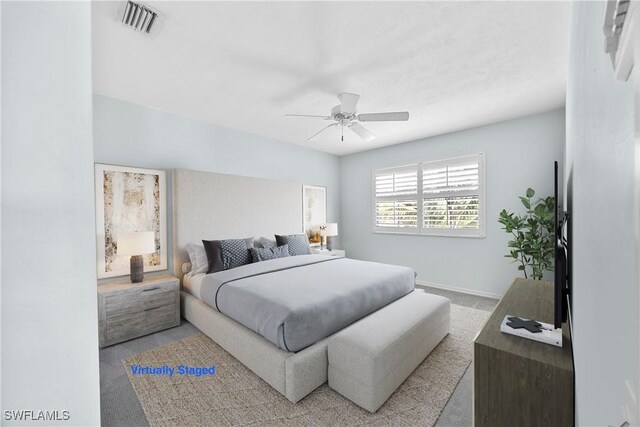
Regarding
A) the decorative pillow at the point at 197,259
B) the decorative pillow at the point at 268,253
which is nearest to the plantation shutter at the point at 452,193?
the decorative pillow at the point at 268,253

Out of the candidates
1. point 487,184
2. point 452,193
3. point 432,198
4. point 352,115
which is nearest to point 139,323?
point 352,115

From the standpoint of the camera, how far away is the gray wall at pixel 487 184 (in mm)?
3580

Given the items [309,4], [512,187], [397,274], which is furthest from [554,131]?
[309,4]

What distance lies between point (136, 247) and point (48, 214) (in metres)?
2.74

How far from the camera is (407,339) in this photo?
2.09 metres

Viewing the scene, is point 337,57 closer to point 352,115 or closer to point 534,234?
point 352,115

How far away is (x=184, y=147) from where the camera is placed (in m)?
3.66

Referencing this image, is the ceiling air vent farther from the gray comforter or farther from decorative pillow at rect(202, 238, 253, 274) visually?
decorative pillow at rect(202, 238, 253, 274)

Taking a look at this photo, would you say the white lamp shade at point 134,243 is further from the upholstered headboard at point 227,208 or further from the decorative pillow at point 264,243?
the decorative pillow at point 264,243

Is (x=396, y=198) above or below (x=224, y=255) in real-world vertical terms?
above

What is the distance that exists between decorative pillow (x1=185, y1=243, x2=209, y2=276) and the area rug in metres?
1.04

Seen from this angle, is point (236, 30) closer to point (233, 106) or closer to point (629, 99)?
point (233, 106)

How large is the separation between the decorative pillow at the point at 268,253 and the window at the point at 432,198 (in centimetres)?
224

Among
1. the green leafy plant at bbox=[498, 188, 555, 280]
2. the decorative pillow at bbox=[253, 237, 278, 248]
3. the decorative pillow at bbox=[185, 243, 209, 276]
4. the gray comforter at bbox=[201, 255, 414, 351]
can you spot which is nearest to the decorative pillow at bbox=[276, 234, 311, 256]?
the decorative pillow at bbox=[253, 237, 278, 248]
